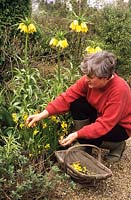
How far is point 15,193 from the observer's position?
122 inches

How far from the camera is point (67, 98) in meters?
3.93

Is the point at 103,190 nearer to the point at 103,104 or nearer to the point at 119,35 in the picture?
the point at 103,104

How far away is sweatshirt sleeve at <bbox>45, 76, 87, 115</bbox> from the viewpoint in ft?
12.7

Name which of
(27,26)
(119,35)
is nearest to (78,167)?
(27,26)

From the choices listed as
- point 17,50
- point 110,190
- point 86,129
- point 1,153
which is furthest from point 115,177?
point 17,50

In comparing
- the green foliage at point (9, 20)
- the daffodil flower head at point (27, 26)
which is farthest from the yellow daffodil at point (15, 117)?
the green foliage at point (9, 20)

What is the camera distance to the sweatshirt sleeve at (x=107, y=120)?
3545 millimetres

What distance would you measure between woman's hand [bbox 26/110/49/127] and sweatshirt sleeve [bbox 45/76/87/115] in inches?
2.6

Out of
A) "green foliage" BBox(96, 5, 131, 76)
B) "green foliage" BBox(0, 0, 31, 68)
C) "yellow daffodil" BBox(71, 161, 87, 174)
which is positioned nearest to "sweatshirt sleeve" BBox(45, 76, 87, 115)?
"yellow daffodil" BBox(71, 161, 87, 174)

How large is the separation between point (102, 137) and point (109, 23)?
3.13 m

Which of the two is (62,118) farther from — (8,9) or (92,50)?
(8,9)

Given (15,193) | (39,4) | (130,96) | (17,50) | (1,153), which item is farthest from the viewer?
(39,4)

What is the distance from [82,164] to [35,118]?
0.56 metres

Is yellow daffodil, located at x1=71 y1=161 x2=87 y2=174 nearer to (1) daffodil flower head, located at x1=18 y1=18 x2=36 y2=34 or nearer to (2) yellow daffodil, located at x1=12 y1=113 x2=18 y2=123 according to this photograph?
(2) yellow daffodil, located at x1=12 y1=113 x2=18 y2=123
